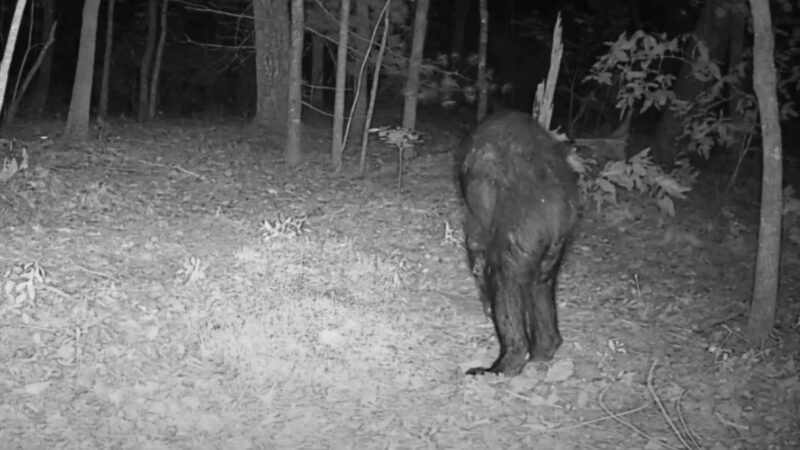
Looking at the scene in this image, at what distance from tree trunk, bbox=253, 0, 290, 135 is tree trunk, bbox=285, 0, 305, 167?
1.90 m

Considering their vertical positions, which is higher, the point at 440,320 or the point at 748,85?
the point at 748,85

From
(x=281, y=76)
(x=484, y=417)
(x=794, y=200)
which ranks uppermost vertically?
(x=281, y=76)

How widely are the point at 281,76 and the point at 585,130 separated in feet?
25.1

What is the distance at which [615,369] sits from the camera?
7.11 meters

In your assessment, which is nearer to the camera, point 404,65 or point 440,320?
point 440,320

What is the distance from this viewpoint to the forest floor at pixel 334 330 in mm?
6012

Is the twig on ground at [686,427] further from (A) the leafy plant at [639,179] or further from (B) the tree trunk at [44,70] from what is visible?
(B) the tree trunk at [44,70]

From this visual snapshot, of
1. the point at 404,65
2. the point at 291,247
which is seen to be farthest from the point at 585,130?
the point at 291,247

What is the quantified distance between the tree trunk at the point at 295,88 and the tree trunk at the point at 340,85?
563 mm

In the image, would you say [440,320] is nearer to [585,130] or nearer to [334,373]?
[334,373]

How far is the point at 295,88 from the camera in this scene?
12734mm

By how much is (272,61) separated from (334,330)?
9.01 m

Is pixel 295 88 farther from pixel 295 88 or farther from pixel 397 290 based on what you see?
pixel 397 290

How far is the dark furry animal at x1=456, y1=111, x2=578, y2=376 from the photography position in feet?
22.0
